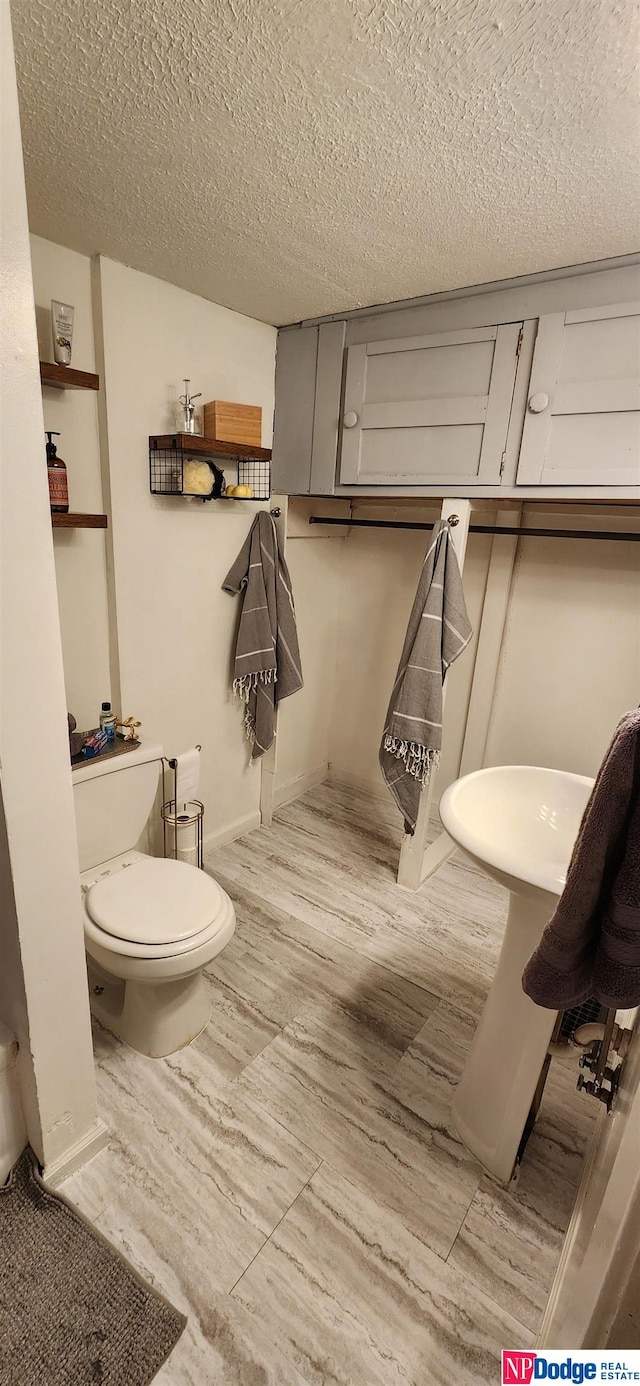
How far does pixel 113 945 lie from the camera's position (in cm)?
143

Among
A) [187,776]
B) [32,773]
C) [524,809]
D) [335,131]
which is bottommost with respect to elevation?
[187,776]

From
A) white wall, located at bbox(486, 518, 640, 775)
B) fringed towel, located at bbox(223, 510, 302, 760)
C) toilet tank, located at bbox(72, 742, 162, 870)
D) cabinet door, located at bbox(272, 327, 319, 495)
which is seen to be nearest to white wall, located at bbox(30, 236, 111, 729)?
toilet tank, located at bbox(72, 742, 162, 870)

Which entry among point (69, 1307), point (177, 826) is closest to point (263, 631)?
point (177, 826)

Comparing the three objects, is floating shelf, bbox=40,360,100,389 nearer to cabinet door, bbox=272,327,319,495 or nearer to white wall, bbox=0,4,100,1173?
Result: white wall, bbox=0,4,100,1173

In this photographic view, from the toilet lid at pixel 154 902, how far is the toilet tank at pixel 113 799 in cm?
12

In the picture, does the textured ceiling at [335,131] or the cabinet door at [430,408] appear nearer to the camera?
the textured ceiling at [335,131]

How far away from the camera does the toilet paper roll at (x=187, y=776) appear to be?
2.04m

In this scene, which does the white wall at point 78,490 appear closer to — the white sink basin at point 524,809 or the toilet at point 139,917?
the toilet at point 139,917

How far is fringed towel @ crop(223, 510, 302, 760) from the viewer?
90.1 inches

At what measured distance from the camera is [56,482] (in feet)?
5.15

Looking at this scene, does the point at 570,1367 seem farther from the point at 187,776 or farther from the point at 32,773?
the point at 187,776

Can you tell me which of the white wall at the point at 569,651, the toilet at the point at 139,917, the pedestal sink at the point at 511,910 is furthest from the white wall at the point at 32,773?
the white wall at the point at 569,651

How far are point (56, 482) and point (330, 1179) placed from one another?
1.93 metres

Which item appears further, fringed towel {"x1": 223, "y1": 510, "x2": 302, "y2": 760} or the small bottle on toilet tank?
fringed towel {"x1": 223, "y1": 510, "x2": 302, "y2": 760}
